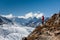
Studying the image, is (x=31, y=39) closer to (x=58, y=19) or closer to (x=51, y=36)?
(x=51, y=36)

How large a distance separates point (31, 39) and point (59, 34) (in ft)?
23.3

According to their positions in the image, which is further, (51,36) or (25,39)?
(25,39)

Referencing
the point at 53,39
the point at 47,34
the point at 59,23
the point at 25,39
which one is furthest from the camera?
the point at 25,39

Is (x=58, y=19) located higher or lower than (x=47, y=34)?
higher

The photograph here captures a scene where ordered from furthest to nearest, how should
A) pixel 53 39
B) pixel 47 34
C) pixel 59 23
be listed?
pixel 59 23, pixel 47 34, pixel 53 39

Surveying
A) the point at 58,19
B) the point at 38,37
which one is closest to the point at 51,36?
the point at 38,37

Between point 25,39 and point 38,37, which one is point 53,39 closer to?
point 38,37

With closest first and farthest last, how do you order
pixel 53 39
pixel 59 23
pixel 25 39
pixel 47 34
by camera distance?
pixel 53 39
pixel 47 34
pixel 59 23
pixel 25 39

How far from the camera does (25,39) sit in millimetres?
47562

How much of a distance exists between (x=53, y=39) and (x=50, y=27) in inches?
206

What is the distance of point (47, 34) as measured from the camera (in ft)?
133

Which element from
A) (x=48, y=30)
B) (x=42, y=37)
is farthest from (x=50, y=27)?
(x=42, y=37)

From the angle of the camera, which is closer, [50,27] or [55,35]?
[55,35]

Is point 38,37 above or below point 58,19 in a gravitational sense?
below
